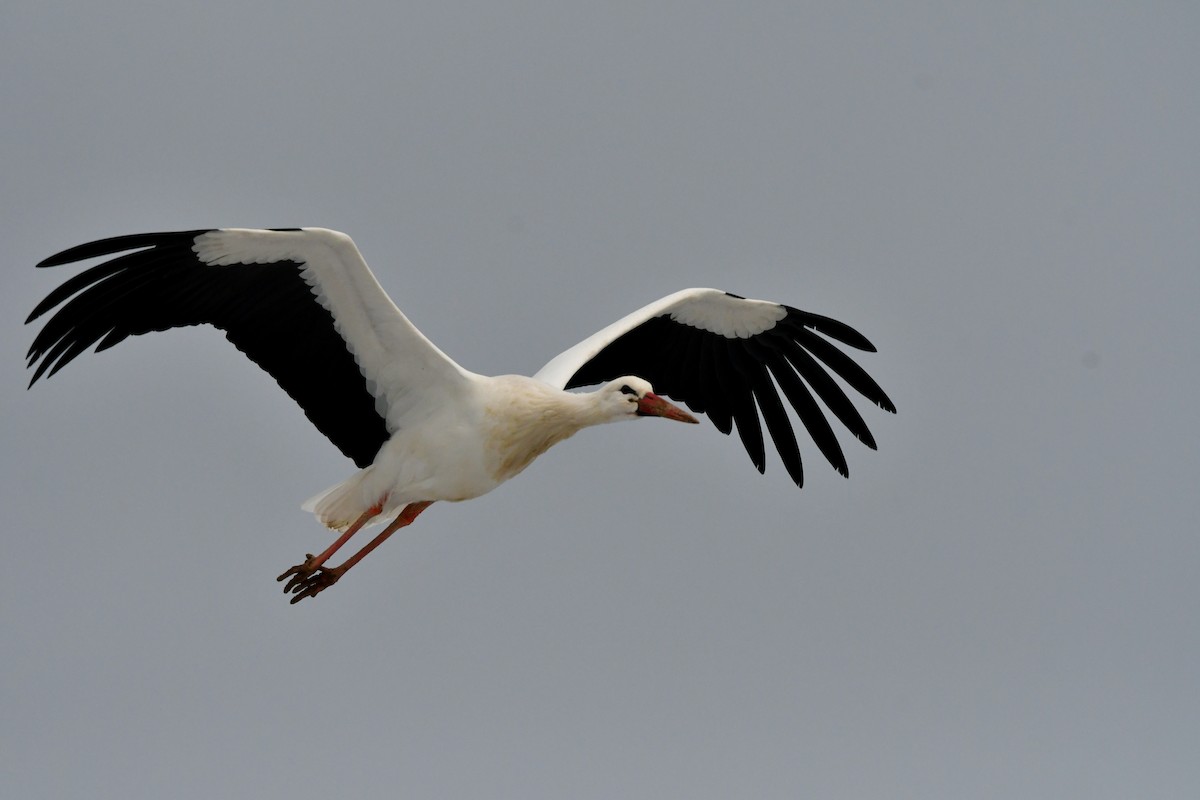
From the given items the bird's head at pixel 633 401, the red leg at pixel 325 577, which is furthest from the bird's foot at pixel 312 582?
the bird's head at pixel 633 401

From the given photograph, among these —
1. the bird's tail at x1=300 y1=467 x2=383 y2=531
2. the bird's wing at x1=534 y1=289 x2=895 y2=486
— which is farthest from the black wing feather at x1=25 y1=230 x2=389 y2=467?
the bird's wing at x1=534 y1=289 x2=895 y2=486

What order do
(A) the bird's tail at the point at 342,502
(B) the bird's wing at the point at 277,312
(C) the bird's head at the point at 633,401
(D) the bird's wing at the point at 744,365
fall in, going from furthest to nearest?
(D) the bird's wing at the point at 744,365 < (A) the bird's tail at the point at 342,502 < (C) the bird's head at the point at 633,401 < (B) the bird's wing at the point at 277,312

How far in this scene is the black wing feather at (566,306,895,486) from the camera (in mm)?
15227

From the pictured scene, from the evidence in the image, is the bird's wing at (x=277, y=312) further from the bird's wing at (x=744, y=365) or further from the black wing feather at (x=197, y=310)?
the bird's wing at (x=744, y=365)

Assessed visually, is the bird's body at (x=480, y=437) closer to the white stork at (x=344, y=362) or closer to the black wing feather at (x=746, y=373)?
the white stork at (x=344, y=362)

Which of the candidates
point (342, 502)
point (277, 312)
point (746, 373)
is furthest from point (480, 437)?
point (746, 373)

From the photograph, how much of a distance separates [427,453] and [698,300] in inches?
123

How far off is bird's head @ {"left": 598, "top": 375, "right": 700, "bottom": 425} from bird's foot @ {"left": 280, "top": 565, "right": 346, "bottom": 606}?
7.74 ft

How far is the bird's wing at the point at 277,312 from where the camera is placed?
496 inches

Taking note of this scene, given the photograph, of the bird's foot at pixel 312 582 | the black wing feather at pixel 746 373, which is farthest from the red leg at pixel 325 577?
the black wing feather at pixel 746 373

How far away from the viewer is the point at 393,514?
1391cm

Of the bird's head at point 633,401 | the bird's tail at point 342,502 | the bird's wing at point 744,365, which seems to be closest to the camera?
the bird's head at point 633,401

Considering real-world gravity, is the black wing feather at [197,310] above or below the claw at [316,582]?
above

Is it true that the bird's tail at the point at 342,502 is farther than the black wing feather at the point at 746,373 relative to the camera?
No
